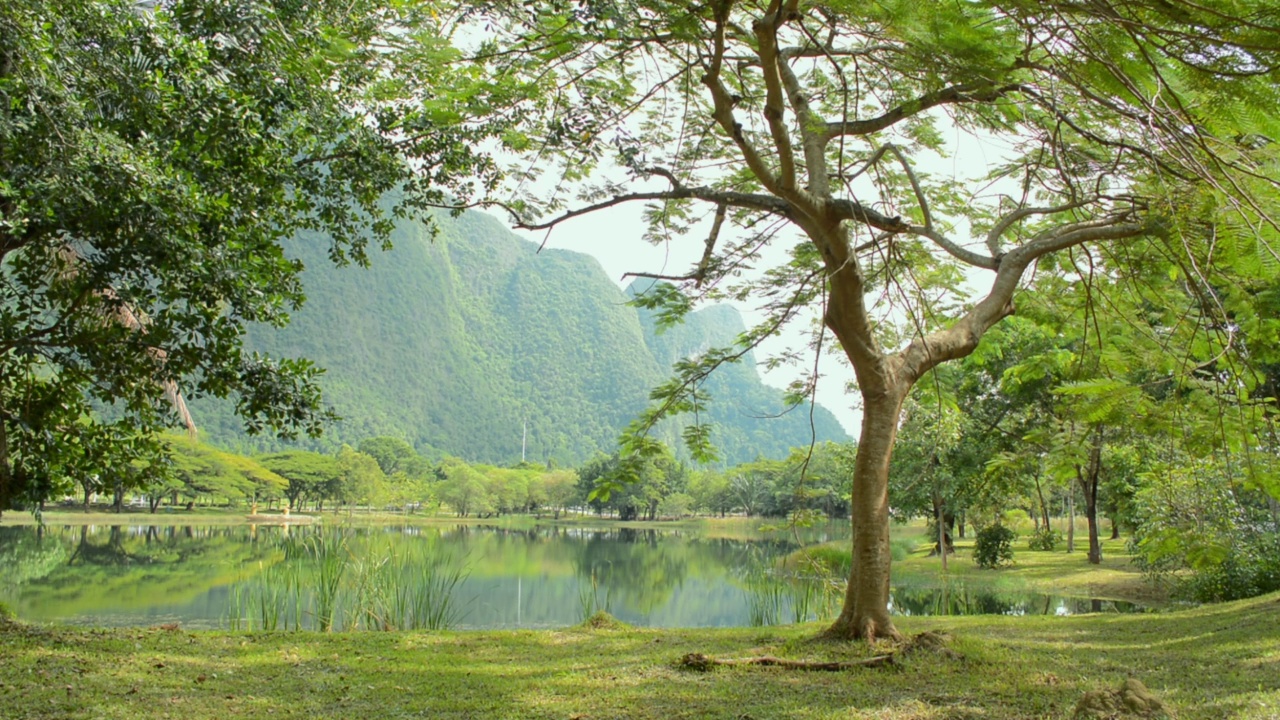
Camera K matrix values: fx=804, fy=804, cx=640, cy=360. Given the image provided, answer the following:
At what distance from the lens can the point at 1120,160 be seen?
5.61 metres

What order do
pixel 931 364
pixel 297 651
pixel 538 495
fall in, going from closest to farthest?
pixel 297 651
pixel 931 364
pixel 538 495

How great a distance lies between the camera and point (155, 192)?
3748mm

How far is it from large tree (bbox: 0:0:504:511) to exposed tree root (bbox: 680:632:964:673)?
277cm

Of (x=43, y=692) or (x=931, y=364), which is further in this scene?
(x=931, y=364)

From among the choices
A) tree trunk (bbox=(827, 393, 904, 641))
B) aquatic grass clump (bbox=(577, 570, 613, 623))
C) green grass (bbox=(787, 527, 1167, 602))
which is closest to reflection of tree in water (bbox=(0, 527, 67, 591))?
aquatic grass clump (bbox=(577, 570, 613, 623))

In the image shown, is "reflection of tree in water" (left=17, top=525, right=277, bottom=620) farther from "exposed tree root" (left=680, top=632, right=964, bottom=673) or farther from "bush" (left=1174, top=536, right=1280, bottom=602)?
"bush" (left=1174, top=536, right=1280, bottom=602)

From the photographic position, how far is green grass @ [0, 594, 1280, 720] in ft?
12.7

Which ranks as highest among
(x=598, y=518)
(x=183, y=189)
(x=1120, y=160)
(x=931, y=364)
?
(x=1120, y=160)

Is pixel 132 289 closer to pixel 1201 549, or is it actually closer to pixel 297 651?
pixel 297 651

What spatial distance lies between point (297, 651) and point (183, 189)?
10.6ft

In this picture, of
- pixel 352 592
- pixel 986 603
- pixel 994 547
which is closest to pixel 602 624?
pixel 352 592

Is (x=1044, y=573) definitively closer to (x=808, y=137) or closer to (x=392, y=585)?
(x=808, y=137)

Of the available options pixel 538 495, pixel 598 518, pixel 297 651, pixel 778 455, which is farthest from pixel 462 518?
pixel 778 455

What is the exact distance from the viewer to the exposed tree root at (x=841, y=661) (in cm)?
486
